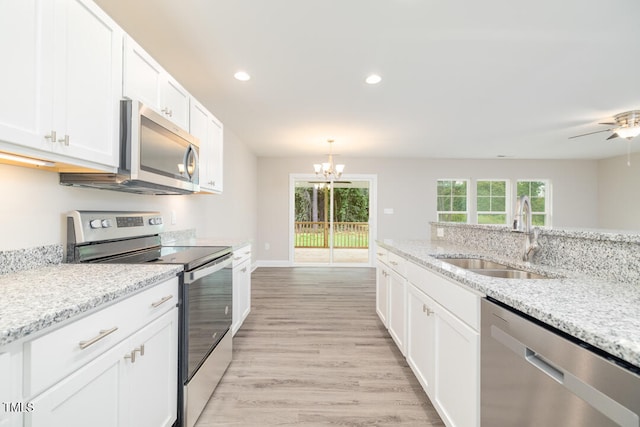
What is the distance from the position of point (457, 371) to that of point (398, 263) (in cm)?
102

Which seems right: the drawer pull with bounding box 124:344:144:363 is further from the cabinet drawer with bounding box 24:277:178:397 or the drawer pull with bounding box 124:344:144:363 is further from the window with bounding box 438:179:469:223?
the window with bounding box 438:179:469:223

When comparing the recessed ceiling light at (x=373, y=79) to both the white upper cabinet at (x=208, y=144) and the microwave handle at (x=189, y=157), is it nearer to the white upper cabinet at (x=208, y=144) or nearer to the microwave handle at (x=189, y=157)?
the white upper cabinet at (x=208, y=144)

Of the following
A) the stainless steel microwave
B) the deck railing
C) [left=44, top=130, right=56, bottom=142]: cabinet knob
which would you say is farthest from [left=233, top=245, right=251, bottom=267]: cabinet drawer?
the deck railing

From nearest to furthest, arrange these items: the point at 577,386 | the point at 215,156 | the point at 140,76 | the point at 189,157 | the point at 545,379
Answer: the point at 577,386 → the point at 545,379 → the point at 140,76 → the point at 189,157 → the point at 215,156

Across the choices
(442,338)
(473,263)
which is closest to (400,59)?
(473,263)

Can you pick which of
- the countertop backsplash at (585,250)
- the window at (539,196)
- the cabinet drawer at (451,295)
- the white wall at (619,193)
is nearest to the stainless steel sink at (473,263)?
the countertop backsplash at (585,250)

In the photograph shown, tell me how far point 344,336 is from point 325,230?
12.8 feet

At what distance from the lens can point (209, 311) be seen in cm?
171

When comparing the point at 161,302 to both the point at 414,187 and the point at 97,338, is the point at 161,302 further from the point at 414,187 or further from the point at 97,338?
the point at 414,187

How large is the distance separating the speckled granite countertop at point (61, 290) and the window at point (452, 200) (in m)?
6.15

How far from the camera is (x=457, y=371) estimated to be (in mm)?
1287

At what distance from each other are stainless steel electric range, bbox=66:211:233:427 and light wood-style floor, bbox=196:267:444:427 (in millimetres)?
187

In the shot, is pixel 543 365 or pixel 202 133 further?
pixel 202 133

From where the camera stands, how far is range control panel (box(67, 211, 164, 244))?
58.2 inches
